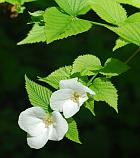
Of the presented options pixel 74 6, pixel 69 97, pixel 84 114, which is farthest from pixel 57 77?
pixel 84 114

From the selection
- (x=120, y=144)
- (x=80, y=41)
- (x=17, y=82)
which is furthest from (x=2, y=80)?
(x=120, y=144)

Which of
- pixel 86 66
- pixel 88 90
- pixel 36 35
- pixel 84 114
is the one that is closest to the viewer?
pixel 88 90

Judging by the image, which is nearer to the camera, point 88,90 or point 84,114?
point 88,90

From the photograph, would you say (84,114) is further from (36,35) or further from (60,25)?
(60,25)

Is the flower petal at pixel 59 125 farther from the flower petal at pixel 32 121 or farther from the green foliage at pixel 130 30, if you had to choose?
the green foliage at pixel 130 30

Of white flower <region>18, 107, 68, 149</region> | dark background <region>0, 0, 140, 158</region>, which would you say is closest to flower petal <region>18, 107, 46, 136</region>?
white flower <region>18, 107, 68, 149</region>

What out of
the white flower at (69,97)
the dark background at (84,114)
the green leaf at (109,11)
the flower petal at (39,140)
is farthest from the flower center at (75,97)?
the dark background at (84,114)
